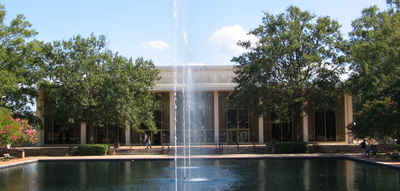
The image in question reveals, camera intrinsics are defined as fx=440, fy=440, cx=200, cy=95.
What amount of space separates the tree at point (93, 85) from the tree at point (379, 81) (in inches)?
668

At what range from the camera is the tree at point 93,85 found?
114 feet

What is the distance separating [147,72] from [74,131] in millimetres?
14900

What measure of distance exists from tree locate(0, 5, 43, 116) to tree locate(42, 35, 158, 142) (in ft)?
4.14

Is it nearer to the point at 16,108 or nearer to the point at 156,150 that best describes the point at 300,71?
the point at 156,150

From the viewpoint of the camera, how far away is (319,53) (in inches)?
1335

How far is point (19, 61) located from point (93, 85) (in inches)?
291

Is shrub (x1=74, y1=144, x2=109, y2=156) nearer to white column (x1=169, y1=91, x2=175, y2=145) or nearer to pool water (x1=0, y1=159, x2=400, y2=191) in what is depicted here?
white column (x1=169, y1=91, x2=175, y2=145)

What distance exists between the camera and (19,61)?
→ 3694 cm

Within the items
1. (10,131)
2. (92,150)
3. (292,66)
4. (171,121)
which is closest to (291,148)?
(292,66)

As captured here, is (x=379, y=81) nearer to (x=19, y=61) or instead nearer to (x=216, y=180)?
(x=216, y=180)

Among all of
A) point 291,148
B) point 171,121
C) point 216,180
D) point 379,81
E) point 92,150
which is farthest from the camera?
point 171,121

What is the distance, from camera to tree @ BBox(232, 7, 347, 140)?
33594 millimetres

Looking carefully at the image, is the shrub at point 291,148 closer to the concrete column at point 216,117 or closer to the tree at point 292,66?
the tree at point 292,66

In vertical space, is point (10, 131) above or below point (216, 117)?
below
